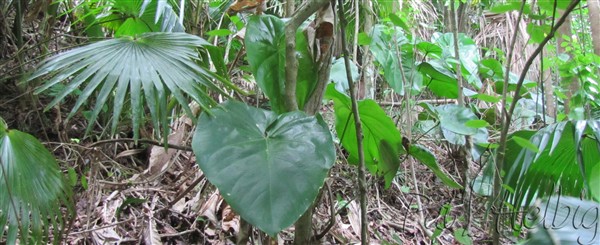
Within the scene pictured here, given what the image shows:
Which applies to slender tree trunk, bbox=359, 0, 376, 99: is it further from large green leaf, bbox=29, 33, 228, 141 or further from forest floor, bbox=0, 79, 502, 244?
large green leaf, bbox=29, 33, 228, 141

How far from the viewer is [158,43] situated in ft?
3.73

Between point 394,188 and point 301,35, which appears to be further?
point 394,188

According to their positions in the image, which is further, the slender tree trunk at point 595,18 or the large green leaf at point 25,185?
the slender tree trunk at point 595,18

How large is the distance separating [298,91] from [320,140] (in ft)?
0.97

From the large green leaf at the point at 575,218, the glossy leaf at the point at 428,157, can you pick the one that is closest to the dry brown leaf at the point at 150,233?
the glossy leaf at the point at 428,157

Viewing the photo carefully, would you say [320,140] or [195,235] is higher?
[320,140]

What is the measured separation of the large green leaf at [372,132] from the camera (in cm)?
135

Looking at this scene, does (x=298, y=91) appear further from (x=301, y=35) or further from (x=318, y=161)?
(x=318, y=161)

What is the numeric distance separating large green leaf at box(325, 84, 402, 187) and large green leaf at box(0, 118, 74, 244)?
0.74m

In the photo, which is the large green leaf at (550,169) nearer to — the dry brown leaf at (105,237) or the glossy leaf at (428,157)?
the glossy leaf at (428,157)

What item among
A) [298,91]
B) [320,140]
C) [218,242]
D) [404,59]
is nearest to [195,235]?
[218,242]

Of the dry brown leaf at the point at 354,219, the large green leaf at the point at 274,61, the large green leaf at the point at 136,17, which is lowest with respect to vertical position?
the dry brown leaf at the point at 354,219

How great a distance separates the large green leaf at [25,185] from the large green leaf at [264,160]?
0.40 m

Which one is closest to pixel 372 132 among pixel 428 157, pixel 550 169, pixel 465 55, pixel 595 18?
pixel 428 157
